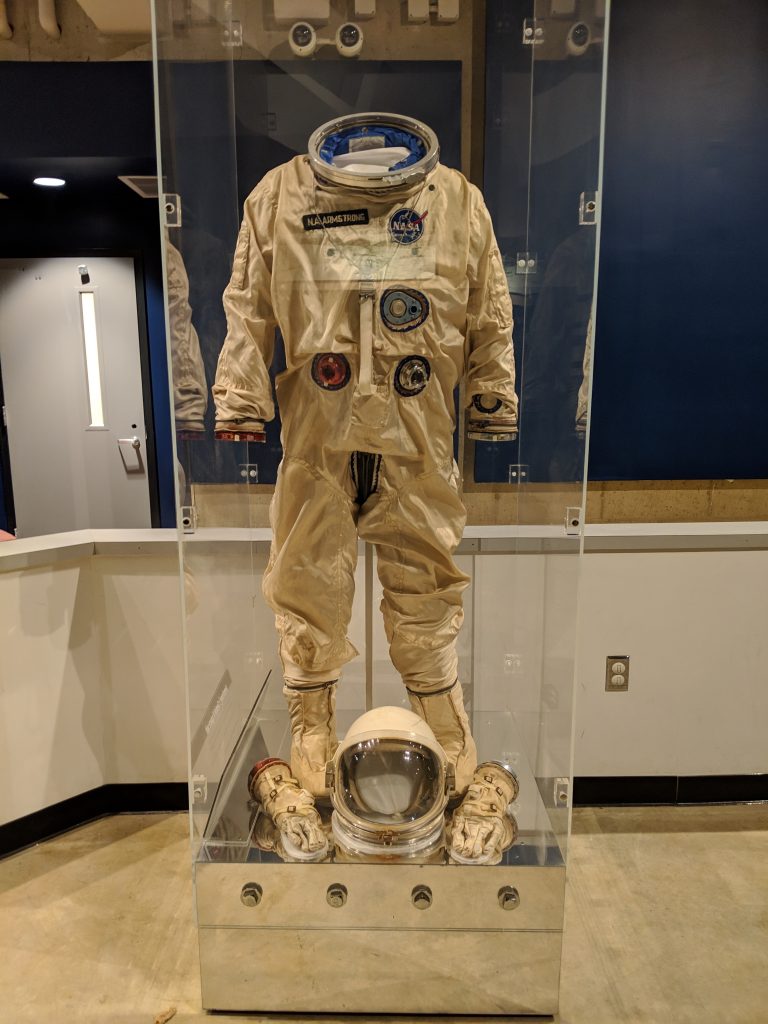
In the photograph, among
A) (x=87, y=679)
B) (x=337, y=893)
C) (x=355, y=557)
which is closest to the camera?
(x=337, y=893)

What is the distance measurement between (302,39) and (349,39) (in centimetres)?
11

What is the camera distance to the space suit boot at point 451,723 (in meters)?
1.83

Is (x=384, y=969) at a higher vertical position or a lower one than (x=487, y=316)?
lower

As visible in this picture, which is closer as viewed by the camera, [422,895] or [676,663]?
[422,895]

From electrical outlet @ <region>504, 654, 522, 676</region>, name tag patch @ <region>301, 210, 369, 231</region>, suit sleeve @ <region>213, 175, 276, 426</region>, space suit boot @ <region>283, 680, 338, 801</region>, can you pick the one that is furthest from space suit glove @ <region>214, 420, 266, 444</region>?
electrical outlet @ <region>504, 654, 522, 676</region>

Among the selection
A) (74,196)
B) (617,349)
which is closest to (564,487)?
(617,349)

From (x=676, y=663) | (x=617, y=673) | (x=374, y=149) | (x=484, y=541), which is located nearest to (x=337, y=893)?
(x=484, y=541)

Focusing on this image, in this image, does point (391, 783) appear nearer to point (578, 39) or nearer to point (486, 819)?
point (486, 819)

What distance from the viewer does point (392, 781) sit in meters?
1.61

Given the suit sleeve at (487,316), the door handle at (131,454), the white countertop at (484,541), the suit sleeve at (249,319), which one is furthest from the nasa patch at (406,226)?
the door handle at (131,454)

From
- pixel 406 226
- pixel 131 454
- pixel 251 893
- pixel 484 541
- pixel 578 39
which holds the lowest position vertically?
pixel 251 893

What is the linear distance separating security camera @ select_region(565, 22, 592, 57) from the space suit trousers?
0.88m

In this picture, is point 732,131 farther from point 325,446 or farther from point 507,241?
point 325,446

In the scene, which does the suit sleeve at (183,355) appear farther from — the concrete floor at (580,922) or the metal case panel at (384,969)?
the concrete floor at (580,922)
